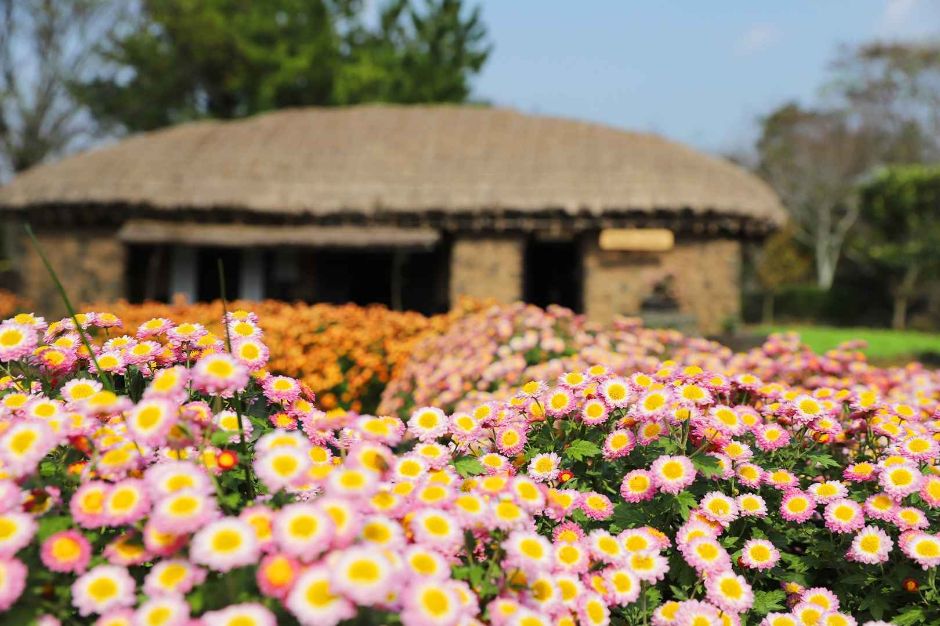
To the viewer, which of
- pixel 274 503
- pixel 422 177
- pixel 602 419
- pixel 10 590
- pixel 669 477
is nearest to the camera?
pixel 10 590

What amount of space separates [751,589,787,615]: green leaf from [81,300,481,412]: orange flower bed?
420 centimetres

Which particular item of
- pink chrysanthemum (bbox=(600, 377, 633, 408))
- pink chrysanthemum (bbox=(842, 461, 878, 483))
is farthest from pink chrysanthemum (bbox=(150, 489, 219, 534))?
pink chrysanthemum (bbox=(842, 461, 878, 483))

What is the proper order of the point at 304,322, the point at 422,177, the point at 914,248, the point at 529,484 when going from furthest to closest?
the point at 914,248 < the point at 422,177 < the point at 304,322 < the point at 529,484

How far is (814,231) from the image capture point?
1122 inches

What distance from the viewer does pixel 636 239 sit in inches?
443

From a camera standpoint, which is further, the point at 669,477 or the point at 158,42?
the point at 158,42

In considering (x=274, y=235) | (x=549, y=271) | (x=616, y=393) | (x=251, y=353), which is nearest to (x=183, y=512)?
(x=251, y=353)

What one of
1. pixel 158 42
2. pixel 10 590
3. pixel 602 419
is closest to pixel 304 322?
pixel 602 419

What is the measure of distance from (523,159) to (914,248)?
45.5ft

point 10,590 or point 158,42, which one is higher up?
point 158,42

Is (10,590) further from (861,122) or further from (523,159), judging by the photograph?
(861,122)

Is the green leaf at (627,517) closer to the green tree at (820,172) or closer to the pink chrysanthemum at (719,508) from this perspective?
the pink chrysanthemum at (719,508)

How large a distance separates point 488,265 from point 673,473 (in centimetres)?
954

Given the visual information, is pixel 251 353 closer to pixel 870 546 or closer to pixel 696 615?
pixel 696 615
